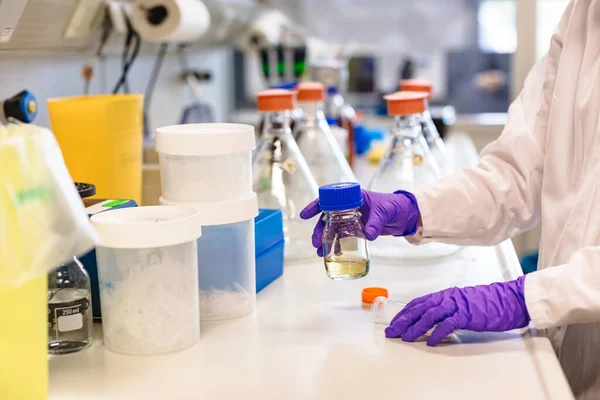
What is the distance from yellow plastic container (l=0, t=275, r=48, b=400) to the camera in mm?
863

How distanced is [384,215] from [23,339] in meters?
0.69

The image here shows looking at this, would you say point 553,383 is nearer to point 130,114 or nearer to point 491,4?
point 130,114

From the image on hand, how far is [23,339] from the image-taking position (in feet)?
2.90

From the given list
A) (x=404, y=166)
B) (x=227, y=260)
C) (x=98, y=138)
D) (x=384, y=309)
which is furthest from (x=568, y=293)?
(x=98, y=138)

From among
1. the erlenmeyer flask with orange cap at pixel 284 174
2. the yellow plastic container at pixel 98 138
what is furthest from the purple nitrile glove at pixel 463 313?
the yellow plastic container at pixel 98 138

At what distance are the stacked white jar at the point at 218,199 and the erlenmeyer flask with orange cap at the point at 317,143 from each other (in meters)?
0.68

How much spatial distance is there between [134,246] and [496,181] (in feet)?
2.47

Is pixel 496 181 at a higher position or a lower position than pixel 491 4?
lower

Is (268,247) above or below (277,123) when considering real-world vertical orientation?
below

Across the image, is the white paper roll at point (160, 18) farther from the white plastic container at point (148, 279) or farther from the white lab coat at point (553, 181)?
the white plastic container at point (148, 279)

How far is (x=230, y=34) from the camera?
3371 mm

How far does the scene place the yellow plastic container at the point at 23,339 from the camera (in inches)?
34.0

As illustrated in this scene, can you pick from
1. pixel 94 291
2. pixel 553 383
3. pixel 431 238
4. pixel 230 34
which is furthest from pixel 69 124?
pixel 230 34

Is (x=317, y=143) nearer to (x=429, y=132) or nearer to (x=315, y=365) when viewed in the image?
(x=429, y=132)
